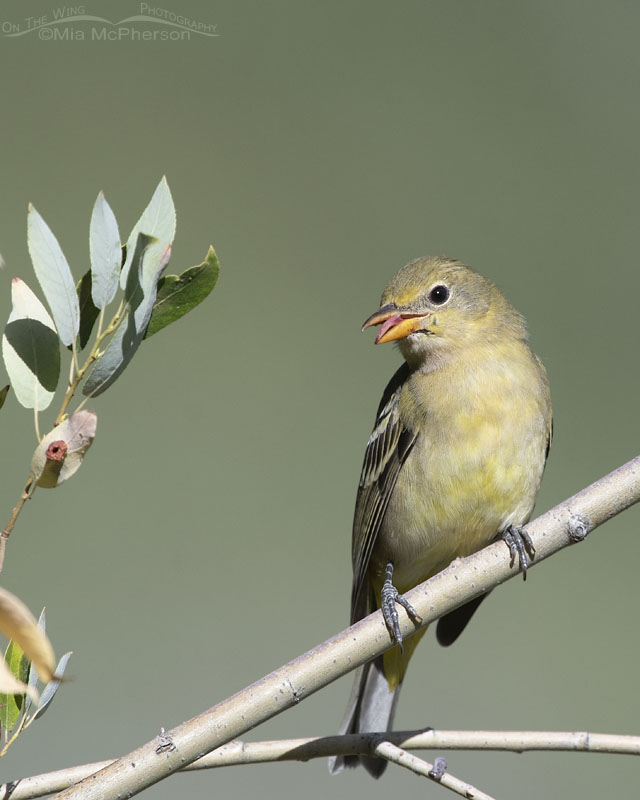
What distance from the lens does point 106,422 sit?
14.1 ft

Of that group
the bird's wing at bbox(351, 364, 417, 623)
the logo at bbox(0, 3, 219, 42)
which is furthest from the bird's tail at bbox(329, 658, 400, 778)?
the logo at bbox(0, 3, 219, 42)

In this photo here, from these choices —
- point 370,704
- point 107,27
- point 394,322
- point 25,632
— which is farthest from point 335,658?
point 107,27

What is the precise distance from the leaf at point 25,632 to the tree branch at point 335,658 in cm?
36

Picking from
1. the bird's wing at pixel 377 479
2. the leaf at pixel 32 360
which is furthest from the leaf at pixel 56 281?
the bird's wing at pixel 377 479

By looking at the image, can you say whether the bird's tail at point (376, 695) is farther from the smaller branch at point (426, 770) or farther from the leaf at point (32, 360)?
the leaf at point (32, 360)

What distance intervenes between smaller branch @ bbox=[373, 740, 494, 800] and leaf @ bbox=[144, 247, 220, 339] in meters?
0.68

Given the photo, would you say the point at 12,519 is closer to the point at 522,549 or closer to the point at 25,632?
the point at 25,632

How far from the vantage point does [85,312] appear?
923mm

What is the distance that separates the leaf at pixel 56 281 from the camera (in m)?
0.85

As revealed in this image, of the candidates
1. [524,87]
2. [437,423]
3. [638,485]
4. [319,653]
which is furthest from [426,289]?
[524,87]

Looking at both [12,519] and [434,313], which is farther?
[434,313]

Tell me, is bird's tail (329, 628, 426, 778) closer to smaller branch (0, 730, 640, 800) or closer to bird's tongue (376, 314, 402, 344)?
bird's tongue (376, 314, 402, 344)

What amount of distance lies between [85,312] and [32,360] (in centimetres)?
8

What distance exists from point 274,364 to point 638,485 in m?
3.57
